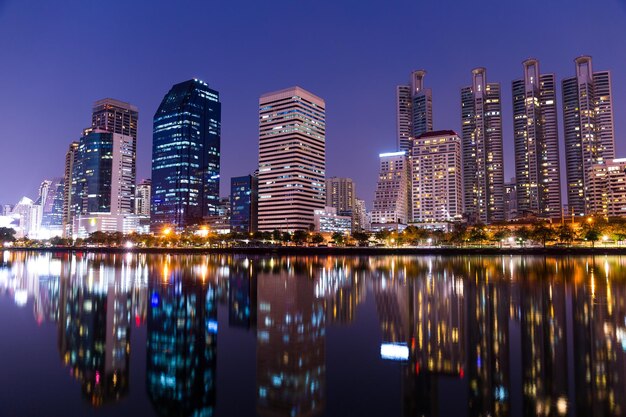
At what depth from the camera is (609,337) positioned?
16156 millimetres

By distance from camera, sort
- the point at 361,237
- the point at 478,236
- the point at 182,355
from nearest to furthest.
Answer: the point at 182,355
the point at 478,236
the point at 361,237

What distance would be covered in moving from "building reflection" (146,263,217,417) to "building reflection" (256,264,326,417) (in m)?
1.52

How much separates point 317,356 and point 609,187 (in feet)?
676

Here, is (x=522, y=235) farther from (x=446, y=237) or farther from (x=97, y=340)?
(x=97, y=340)

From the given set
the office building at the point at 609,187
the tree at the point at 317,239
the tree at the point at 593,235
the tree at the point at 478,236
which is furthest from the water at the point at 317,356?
the office building at the point at 609,187

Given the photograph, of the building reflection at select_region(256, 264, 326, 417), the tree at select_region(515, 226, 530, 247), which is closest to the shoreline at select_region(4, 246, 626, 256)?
the tree at select_region(515, 226, 530, 247)

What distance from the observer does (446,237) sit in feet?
448

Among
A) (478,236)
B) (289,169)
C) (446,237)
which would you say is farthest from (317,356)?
(289,169)

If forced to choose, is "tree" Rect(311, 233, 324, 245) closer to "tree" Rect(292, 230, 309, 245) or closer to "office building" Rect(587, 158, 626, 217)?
"tree" Rect(292, 230, 309, 245)

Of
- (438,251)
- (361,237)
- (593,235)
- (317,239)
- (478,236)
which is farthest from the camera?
(317,239)

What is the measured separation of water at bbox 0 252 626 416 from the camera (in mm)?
10609

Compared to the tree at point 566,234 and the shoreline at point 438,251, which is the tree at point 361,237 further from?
the tree at point 566,234

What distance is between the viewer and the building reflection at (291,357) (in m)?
10.7

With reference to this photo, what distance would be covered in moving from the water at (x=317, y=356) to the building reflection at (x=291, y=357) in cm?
6
